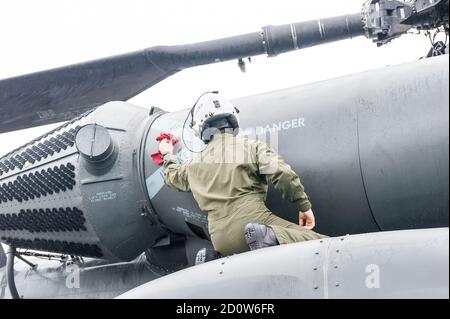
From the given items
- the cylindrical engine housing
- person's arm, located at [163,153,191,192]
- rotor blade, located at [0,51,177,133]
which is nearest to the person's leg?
person's arm, located at [163,153,191,192]

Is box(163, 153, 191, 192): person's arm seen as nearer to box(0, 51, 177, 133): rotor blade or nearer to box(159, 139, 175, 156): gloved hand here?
box(159, 139, 175, 156): gloved hand

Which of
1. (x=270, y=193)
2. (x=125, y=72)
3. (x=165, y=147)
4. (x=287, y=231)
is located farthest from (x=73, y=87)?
(x=287, y=231)

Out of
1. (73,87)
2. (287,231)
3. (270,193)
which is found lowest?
(287,231)

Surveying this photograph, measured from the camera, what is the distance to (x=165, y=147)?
168 inches

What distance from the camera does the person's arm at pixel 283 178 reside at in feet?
12.0

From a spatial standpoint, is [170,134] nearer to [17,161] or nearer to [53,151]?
[53,151]

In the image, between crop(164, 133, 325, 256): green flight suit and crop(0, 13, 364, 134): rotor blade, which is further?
crop(0, 13, 364, 134): rotor blade

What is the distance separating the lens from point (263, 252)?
10.7 ft

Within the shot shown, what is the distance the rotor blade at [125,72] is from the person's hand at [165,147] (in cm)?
72

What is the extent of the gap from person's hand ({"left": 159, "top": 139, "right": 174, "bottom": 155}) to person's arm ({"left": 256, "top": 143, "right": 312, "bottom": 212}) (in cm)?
68

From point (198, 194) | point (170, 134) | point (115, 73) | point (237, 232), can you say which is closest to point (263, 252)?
point (237, 232)

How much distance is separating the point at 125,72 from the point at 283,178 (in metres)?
1.72

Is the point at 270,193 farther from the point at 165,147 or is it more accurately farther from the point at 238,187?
the point at 165,147

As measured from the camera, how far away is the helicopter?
3.00 m
